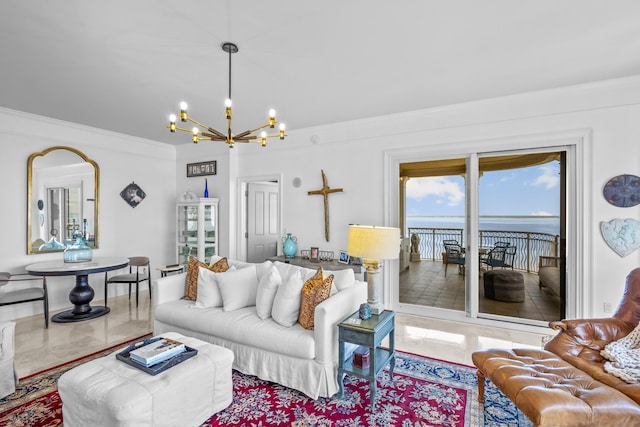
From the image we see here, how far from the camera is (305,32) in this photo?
2.32 meters

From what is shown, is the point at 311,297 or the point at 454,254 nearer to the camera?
the point at 311,297

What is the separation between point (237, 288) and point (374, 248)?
1401 millimetres

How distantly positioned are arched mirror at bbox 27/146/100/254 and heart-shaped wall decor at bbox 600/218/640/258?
6.62 metres

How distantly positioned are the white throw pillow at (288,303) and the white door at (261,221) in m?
3.09

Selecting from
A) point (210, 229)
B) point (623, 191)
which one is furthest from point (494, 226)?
point (210, 229)

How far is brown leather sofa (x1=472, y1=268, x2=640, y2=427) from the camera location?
60.0 inches

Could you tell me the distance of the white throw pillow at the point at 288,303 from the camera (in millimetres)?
2531

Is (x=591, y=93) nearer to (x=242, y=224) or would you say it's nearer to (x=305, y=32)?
(x=305, y=32)

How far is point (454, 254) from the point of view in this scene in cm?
421

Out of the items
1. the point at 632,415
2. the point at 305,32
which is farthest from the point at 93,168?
the point at 632,415

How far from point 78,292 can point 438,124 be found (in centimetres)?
511

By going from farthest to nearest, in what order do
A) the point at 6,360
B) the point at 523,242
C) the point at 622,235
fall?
the point at 523,242, the point at 622,235, the point at 6,360

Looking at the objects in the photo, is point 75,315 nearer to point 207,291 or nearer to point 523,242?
point 207,291

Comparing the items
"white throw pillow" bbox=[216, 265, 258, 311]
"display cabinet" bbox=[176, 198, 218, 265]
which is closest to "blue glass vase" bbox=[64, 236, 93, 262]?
"display cabinet" bbox=[176, 198, 218, 265]
